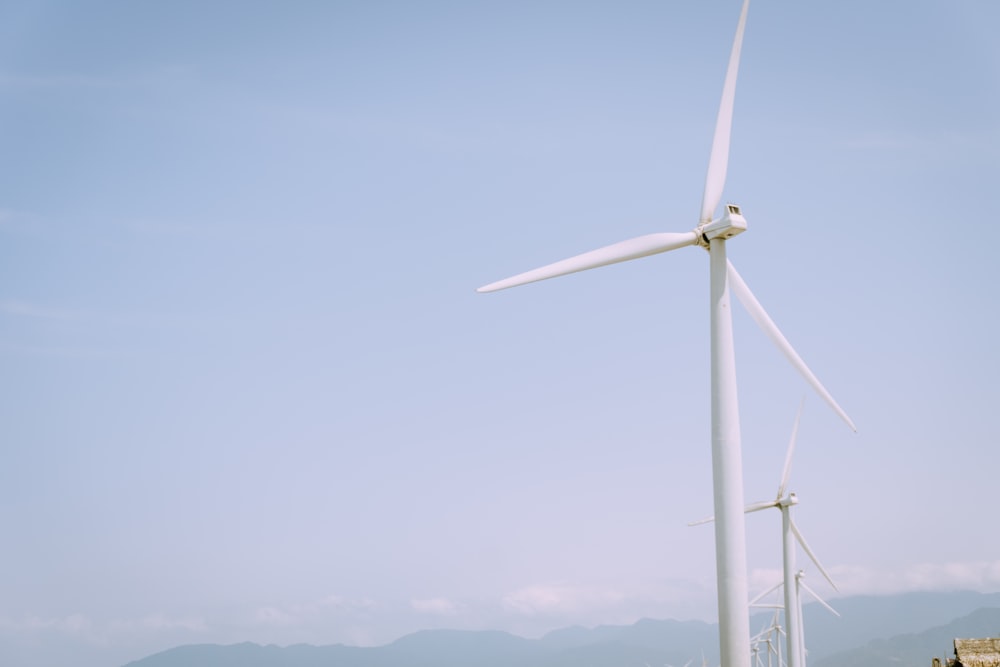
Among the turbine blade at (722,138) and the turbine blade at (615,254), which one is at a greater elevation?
the turbine blade at (722,138)

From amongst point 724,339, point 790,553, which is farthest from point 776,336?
point 790,553

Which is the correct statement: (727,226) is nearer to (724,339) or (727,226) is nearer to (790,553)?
(724,339)

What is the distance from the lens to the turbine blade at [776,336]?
36.5m

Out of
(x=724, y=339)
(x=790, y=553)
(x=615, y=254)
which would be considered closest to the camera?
(x=724, y=339)

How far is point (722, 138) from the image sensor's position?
38.1 m

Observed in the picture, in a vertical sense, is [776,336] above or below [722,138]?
below

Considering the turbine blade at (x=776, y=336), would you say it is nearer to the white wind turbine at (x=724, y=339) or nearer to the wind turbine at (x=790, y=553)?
the white wind turbine at (x=724, y=339)

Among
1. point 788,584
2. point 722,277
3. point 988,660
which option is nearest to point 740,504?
point 722,277

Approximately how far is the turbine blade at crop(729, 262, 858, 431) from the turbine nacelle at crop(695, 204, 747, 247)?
9.60 ft

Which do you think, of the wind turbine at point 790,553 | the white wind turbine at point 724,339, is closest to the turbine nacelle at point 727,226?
the white wind turbine at point 724,339

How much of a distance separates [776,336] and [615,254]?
7.73m

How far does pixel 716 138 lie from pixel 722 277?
776cm

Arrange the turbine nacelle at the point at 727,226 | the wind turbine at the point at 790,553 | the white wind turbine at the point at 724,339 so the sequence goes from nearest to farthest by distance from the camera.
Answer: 1. the white wind turbine at the point at 724,339
2. the turbine nacelle at the point at 727,226
3. the wind turbine at the point at 790,553

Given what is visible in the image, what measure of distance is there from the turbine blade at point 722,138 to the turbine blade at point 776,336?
351 cm
